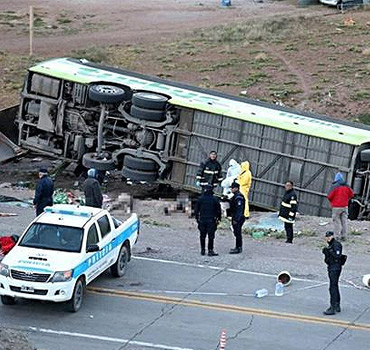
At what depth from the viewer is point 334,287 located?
16828mm

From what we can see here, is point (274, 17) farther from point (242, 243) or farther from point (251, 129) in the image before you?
point (242, 243)

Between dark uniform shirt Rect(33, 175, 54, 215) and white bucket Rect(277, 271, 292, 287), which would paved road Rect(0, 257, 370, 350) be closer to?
white bucket Rect(277, 271, 292, 287)

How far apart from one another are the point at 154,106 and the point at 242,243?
5.72 m

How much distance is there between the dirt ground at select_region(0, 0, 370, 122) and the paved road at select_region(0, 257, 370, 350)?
1758 centimetres

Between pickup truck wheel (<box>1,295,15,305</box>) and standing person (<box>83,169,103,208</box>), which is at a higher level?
standing person (<box>83,169,103,208</box>)

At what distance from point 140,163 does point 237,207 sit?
620 centimetres

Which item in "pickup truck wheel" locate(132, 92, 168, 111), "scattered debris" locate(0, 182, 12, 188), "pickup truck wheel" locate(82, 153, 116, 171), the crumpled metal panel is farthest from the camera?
the crumpled metal panel

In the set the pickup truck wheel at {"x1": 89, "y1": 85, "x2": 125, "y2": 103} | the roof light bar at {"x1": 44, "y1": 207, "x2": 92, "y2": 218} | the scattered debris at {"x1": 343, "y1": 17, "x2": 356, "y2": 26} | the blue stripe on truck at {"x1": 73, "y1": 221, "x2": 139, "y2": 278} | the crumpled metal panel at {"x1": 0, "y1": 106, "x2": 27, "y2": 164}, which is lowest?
the crumpled metal panel at {"x1": 0, "y1": 106, "x2": 27, "y2": 164}

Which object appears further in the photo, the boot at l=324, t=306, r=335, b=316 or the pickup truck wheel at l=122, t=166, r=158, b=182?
the pickup truck wheel at l=122, t=166, r=158, b=182

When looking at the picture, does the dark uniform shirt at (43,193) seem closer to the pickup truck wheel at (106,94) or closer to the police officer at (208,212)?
the police officer at (208,212)

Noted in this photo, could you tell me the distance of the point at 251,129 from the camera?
24.8m

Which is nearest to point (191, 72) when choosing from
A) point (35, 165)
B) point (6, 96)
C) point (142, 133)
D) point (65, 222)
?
point (6, 96)

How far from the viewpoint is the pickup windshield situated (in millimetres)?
16766

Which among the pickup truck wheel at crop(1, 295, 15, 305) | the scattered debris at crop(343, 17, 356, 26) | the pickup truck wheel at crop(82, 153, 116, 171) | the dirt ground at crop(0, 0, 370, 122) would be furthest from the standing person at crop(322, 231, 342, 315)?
the scattered debris at crop(343, 17, 356, 26)
